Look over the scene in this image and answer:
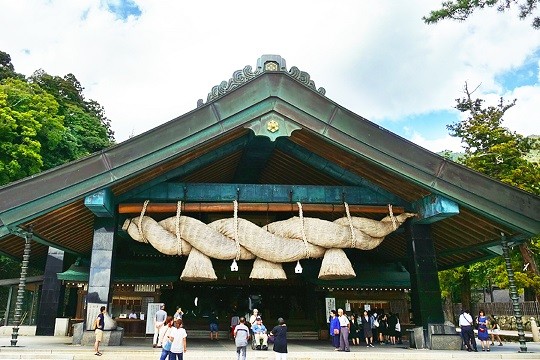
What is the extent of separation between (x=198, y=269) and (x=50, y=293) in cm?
1570

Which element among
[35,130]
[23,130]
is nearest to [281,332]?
[23,130]

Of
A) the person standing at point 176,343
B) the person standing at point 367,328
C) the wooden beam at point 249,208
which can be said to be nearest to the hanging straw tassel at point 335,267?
the wooden beam at point 249,208

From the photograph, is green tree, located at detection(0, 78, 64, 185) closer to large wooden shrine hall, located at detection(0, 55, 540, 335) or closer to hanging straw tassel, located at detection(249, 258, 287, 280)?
large wooden shrine hall, located at detection(0, 55, 540, 335)

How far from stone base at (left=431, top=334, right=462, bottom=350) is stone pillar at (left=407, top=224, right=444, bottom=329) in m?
0.40

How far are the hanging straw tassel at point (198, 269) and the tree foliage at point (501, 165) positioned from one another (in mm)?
17702

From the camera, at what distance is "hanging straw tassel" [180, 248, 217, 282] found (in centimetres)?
1112

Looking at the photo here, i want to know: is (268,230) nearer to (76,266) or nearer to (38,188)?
(38,188)

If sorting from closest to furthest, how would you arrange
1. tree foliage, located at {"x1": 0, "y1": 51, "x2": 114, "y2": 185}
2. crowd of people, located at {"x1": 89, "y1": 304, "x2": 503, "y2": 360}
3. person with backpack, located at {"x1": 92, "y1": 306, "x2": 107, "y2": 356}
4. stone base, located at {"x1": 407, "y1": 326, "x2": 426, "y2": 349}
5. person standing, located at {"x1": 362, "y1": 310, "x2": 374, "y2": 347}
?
1. crowd of people, located at {"x1": 89, "y1": 304, "x2": 503, "y2": 360}
2. person with backpack, located at {"x1": 92, "y1": 306, "x2": 107, "y2": 356}
3. stone base, located at {"x1": 407, "y1": 326, "x2": 426, "y2": 349}
4. person standing, located at {"x1": 362, "y1": 310, "x2": 374, "y2": 347}
5. tree foliage, located at {"x1": 0, "y1": 51, "x2": 114, "y2": 185}

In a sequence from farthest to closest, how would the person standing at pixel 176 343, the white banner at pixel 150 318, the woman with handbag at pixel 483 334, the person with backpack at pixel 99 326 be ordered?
the white banner at pixel 150 318 → the woman with handbag at pixel 483 334 → the person with backpack at pixel 99 326 → the person standing at pixel 176 343

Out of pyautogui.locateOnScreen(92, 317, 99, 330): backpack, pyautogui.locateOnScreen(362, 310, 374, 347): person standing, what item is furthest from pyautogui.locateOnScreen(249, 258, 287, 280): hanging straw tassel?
pyautogui.locateOnScreen(362, 310, 374, 347): person standing

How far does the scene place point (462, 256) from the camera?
16.6 m

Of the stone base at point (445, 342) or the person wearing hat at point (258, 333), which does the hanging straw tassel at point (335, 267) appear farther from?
the person wearing hat at point (258, 333)

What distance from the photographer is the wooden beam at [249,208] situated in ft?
39.7

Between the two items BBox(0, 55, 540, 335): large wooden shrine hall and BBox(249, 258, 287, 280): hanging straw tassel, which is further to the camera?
BBox(249, 258, 287, 280): hanging straw tassel
